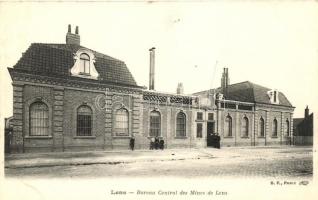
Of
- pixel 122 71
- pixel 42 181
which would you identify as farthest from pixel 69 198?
pixel 122 71

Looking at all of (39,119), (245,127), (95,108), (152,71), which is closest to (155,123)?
(152,71)

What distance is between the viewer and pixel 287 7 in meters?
8.87

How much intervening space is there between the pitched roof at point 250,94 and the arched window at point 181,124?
21.9 ft

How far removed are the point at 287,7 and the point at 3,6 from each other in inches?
343

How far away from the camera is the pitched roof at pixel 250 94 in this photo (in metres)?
24.2

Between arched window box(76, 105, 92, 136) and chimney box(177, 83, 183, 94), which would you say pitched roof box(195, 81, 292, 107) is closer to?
chimney box(177, 83, 183, 94)

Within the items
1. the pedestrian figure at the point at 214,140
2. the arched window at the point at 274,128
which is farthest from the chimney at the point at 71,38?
the arched window at the point at 274,128

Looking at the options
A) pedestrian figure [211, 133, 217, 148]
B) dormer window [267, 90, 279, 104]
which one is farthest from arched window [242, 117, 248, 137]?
pedestrian figure [211, 133, 217, 148]

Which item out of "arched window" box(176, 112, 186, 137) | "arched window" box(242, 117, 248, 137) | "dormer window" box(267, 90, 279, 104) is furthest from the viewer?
"dormer window" box(267, 90, 279, 104)

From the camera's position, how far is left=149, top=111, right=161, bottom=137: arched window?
59.2 feet

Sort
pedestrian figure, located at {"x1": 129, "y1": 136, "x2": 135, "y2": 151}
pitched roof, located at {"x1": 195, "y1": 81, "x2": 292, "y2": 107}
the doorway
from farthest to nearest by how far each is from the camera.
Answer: pitched roof, located at {"x1": 195, "y1": 81, "x2": 292, "y2": 107}
the doorway
pedestrian figure, located at {"x1": 129, "y1": 136, "x2": 135, "y2": 151}

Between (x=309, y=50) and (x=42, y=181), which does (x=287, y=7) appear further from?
(x=42, y=181)

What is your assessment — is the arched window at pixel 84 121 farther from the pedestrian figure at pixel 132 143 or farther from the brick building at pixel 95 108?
the pedestrian figure at pixel 132 143

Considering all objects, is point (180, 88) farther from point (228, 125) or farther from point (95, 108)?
point (95, 108)
